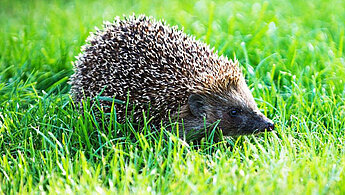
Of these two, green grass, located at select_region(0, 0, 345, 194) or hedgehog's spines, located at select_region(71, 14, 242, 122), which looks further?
hedgehog's spines, located at select_region(71, 14, 242, 122)

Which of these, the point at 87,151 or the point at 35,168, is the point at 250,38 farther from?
the point at 35,168

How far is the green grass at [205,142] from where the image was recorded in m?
3.69

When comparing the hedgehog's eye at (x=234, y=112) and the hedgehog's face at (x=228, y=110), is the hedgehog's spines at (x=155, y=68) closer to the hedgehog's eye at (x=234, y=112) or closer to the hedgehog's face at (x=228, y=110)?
the hedgehog's face at (x=228, y=110)

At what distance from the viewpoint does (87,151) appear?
4.26m

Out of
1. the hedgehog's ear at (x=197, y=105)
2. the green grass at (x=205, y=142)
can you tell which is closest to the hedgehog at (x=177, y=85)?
the hedgehog's ear at (x=197, y=105)

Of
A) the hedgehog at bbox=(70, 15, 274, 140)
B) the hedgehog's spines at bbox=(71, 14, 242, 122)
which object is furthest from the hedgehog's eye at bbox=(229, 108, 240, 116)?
the hedgehog's spines at bbox=(71, 14, 242, 122)

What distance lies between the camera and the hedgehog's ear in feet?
15.3

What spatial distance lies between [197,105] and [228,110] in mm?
300

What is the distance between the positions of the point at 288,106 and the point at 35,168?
265cm

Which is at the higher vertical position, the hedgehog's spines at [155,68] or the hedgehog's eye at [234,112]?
the hedgehog's spines at [155,68]

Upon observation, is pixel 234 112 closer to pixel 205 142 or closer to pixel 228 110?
pixel 228 110

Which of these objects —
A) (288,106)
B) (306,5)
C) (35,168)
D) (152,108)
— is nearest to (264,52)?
(288,106)

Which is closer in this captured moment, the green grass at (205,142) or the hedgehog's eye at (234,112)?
the green grass at (205,142)

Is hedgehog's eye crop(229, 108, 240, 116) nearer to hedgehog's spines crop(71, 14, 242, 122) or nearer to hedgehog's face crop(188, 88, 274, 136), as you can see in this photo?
hedgehog's face crop(188, 88, 274, 136)
